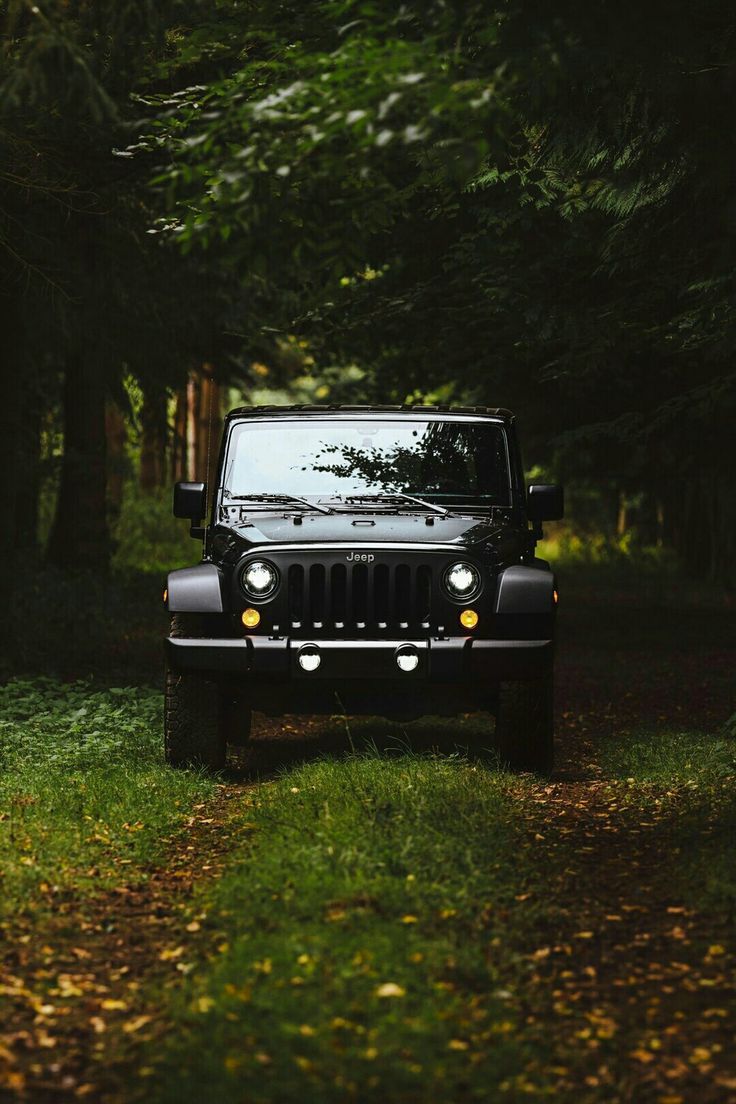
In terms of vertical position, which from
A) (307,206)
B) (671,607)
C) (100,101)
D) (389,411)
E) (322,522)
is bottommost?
(671,607)

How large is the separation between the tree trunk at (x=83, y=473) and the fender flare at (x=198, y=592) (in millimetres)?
11268

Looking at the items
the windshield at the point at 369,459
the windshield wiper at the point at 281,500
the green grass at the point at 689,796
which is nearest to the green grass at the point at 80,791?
the windshield wiper at the point at 281,500

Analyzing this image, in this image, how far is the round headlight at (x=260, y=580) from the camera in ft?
29.1

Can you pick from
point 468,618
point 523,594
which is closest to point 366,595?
point 468,618

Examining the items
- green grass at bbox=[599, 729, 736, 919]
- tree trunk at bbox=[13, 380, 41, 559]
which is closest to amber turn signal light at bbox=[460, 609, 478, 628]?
green grass at bbox=[599, 729, 736, 919]

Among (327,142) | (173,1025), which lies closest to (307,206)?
(327,142)

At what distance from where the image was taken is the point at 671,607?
79.0 ft

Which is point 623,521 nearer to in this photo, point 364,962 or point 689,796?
point 689,796

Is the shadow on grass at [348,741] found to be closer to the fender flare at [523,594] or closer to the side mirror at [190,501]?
the fender flare at [523,594]

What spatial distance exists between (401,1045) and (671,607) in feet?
65.4

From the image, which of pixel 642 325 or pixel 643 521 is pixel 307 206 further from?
pixel 643 521

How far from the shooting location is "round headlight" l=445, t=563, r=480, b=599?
8.85m

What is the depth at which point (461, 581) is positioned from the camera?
885 cm

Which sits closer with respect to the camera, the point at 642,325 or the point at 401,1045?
the point at 401,1045
